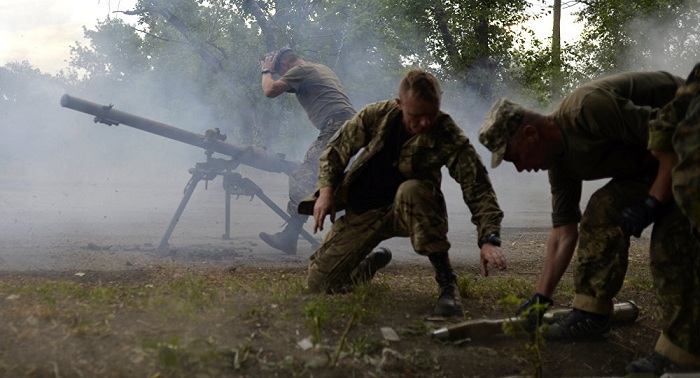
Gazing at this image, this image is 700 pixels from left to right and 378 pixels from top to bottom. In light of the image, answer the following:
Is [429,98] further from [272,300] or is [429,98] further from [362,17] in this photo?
[362,17]

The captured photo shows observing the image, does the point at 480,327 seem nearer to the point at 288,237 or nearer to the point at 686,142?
the point at 686,142

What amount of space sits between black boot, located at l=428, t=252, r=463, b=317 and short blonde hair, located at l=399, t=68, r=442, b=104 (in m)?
0.93

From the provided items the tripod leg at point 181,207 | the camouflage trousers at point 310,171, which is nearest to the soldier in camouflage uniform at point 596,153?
the camouflage trousers at point 310,171

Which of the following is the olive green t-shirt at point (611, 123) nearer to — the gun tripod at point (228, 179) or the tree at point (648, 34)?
the gun tripod at point (228, 179)

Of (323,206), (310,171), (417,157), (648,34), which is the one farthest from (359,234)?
(648,34)

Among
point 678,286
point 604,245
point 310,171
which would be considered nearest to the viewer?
point 678,286

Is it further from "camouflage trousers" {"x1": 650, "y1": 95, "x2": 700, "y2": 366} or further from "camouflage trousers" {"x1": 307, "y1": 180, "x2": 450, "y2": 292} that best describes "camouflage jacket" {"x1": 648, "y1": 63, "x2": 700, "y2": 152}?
"camouflage trousers" {"x1": 307, "y1": 180, "x2": 450, "y2": 292}

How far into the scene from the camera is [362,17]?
65.5 feet

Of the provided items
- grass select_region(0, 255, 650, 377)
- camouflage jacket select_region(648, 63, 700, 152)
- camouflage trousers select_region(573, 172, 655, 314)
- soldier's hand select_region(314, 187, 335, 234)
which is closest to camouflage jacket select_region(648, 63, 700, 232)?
camouflage jacket select_region(648, 63, 700, 152)

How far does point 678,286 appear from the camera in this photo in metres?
3.20

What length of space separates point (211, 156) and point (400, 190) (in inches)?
169

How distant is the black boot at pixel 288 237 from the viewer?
24.4 feet

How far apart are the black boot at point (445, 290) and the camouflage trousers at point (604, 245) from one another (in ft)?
2.20

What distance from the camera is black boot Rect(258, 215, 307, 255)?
7434mm
